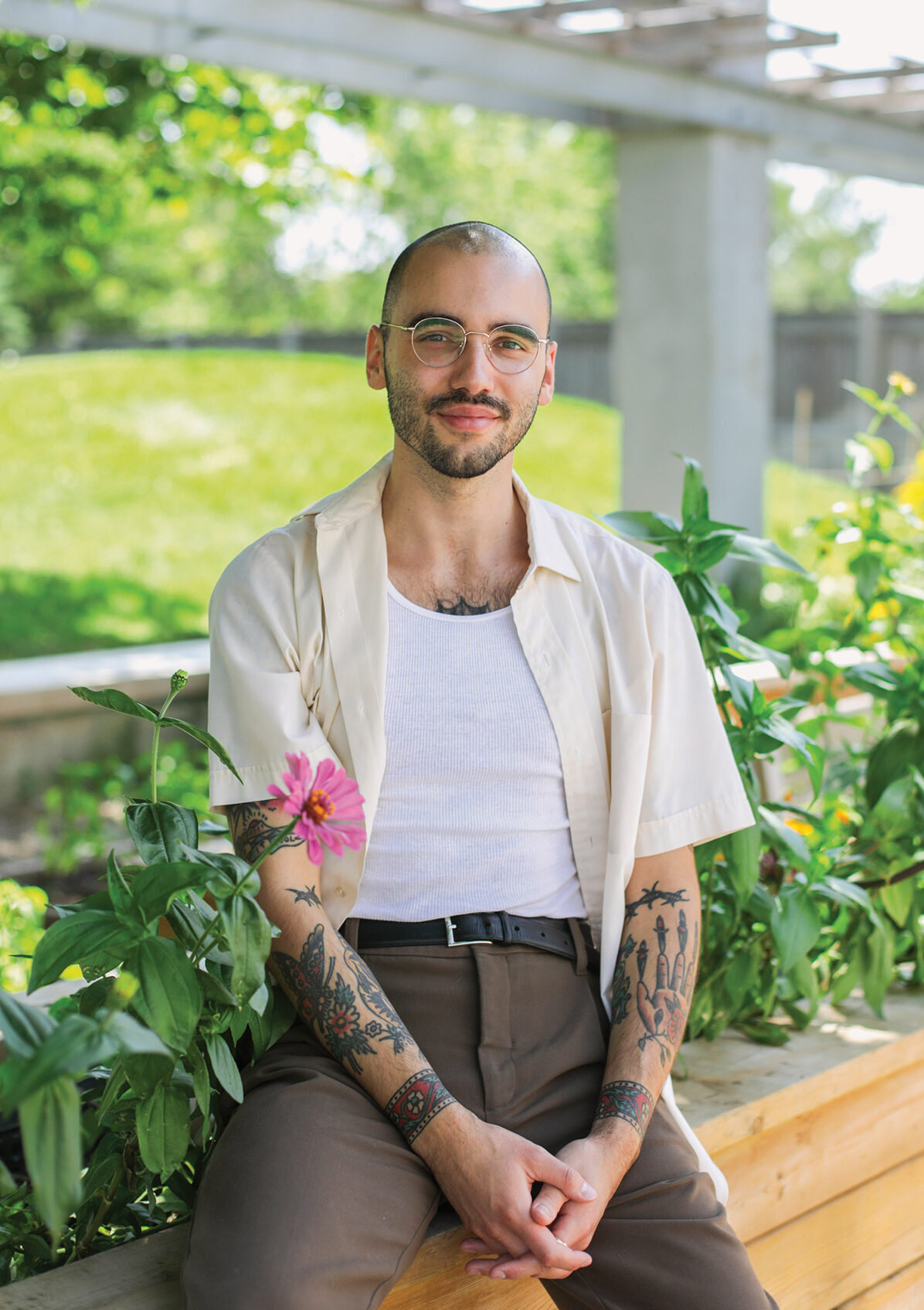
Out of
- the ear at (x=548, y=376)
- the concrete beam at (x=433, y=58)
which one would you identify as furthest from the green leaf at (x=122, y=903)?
the concrete beam at (x=433, y=58)

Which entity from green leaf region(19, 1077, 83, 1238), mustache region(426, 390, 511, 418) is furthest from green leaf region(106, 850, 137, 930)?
mustache region(426, 390, 511, 418)

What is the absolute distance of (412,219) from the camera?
64.9 feet

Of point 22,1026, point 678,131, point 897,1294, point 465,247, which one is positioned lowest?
point 897,1294

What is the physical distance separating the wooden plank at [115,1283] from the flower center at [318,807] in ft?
1.61

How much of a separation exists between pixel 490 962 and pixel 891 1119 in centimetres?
90

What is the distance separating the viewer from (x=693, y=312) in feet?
17.8

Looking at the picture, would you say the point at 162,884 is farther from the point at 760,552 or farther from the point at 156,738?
the point at 760,552

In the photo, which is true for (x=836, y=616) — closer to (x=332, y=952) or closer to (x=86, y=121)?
(x=332, y=952)

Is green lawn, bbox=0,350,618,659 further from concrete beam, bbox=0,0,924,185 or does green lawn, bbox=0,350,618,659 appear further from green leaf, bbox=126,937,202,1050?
green leaf, bbox=126,937,202,1050

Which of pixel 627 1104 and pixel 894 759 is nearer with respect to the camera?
pixel 627 1104

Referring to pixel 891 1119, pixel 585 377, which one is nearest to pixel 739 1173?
pixel 891 1119

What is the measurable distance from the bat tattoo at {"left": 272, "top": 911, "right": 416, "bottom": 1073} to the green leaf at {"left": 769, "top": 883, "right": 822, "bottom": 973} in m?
0.67

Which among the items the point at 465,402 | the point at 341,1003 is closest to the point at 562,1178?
Answer: the point at 341,1003

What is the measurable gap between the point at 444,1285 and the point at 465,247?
3.83 feet
